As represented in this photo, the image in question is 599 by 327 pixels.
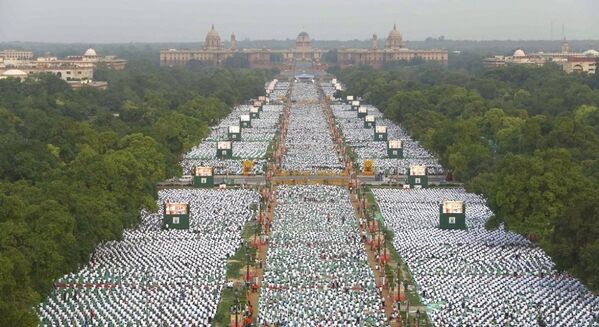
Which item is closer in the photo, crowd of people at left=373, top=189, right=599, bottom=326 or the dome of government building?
crowd of people at left=373, top=189, right=599, bottom=326

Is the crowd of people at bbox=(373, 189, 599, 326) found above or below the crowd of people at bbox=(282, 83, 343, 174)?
below

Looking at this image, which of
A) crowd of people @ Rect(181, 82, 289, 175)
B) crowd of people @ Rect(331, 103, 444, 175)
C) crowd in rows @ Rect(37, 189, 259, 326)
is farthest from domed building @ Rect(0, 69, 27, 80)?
crowd in rows @ Rect(37, 189, 259, 326)

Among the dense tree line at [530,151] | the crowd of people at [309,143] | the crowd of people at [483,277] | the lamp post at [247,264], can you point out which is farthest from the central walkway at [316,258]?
the dense tree line at [530,151]

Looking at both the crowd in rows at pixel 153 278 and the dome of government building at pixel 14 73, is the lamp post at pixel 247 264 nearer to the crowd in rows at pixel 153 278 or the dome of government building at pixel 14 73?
the crowd in rows at pixel 153 278

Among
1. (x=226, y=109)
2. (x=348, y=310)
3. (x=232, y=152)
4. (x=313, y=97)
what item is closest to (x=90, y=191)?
(x=348, y=310)

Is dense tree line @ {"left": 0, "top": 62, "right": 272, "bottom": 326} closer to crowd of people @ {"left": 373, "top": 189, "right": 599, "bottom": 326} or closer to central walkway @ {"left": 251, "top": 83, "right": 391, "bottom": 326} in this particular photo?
central walkway @ {"left": 251, "top": 83, "right": 391, "bottom": 326}
